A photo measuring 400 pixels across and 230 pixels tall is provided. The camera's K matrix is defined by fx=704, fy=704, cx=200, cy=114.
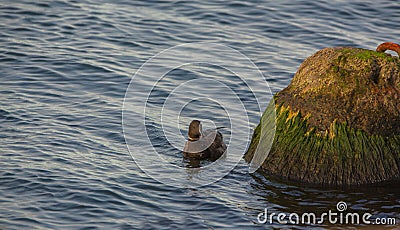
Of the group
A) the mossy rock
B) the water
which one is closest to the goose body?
the water

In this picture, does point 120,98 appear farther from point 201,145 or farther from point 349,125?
point 349,125

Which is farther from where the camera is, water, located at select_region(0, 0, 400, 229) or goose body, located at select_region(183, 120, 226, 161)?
goose body, located at select_region(183, 120, 226, 161)

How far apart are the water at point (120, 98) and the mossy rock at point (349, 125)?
9.0 inches

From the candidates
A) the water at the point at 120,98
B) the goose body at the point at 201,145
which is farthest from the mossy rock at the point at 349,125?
the goose body at the point at 201,145

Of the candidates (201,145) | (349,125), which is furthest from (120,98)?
(349,125)

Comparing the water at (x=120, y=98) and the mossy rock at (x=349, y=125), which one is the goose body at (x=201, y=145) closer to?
the water at (x=120, y=98)

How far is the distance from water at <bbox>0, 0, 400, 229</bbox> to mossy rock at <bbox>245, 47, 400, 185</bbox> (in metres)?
0.23

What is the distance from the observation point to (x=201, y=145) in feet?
32.9

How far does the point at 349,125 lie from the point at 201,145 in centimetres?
223

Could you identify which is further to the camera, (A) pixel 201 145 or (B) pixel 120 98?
(B) pixel 120 98

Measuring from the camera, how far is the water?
8266 millimetres

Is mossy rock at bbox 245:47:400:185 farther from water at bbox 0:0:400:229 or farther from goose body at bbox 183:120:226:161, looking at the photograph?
goose body at bbox 183:120:226:161

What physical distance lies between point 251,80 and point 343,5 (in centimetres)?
510

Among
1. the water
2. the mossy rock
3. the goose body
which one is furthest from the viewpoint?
the goose body
